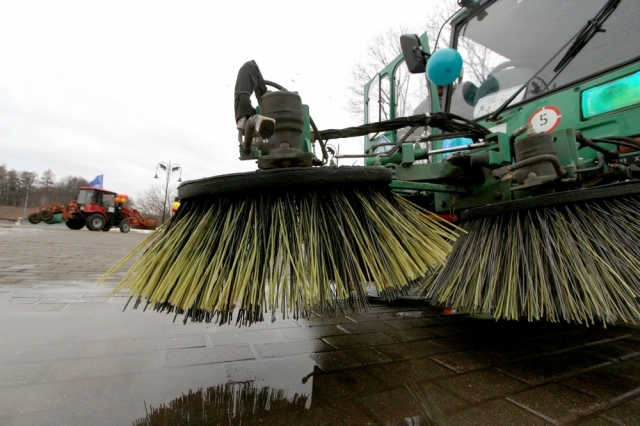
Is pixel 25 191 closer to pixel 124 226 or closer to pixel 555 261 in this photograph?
pixel 124 226

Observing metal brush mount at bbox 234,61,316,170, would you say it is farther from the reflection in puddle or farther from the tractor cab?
the tractor cab

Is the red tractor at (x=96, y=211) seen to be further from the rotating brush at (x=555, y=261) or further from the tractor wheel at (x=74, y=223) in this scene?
the rotating brush at (x=555, y=261)

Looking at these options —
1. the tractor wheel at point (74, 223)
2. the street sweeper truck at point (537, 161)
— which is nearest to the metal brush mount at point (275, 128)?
the street sweeper truck at point (537, 161)

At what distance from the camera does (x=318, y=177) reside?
121 cm

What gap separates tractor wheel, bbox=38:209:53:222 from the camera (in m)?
23.6

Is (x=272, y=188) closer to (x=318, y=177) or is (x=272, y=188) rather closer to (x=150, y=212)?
(x=318, y=177)

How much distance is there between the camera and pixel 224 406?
1.11 metres

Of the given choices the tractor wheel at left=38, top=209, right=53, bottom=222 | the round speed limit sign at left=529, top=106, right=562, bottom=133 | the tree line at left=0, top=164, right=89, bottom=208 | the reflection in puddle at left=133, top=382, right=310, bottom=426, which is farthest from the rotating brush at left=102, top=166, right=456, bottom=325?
the tree line at left=0, top=164, right=89, bottom=208

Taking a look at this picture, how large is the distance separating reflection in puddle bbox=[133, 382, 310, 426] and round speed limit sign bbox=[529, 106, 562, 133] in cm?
222

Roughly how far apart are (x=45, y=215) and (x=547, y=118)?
97.4ft

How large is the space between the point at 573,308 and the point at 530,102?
1646 millimetres

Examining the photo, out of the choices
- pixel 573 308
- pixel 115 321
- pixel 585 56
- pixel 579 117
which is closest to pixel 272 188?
pixel 573 308

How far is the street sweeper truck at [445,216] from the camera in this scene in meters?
1.18

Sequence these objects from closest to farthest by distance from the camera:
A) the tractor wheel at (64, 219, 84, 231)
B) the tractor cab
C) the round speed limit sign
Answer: the round speed limit sign → the tractor cab → the tractor wheel at (64, 219, 84, 231)
